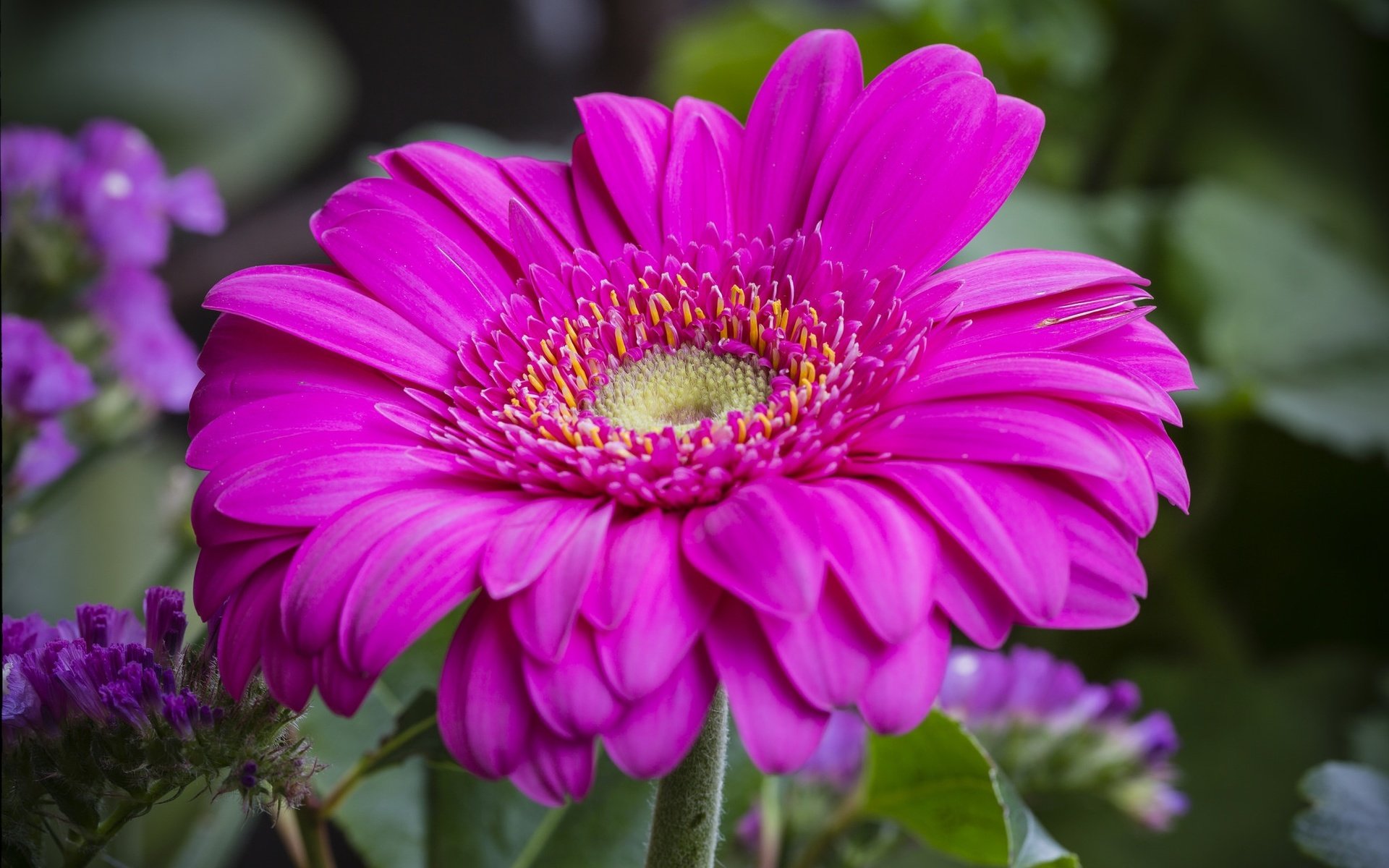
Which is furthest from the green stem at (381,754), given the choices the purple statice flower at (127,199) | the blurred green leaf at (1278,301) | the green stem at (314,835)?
the blurred green leaf at (1278,301)

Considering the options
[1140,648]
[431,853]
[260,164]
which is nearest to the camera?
[431,853]

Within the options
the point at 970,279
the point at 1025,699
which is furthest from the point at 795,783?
the point at 970,279

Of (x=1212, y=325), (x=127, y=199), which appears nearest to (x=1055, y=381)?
(x=127, y=199)

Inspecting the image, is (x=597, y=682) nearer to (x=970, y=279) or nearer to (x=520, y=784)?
(x=520, y=784)

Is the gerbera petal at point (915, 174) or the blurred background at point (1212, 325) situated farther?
the blurred background at point (1212, 325)

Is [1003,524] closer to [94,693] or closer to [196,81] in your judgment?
[94,693]

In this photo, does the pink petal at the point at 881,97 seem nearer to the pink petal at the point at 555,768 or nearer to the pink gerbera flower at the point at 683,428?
the pink gerbera flower at the point at 683,428

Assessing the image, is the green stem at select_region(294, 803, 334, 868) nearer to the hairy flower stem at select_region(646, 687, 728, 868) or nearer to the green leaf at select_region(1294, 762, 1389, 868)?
the hairy flower stem at select_region(646, 687, 728, 868)
